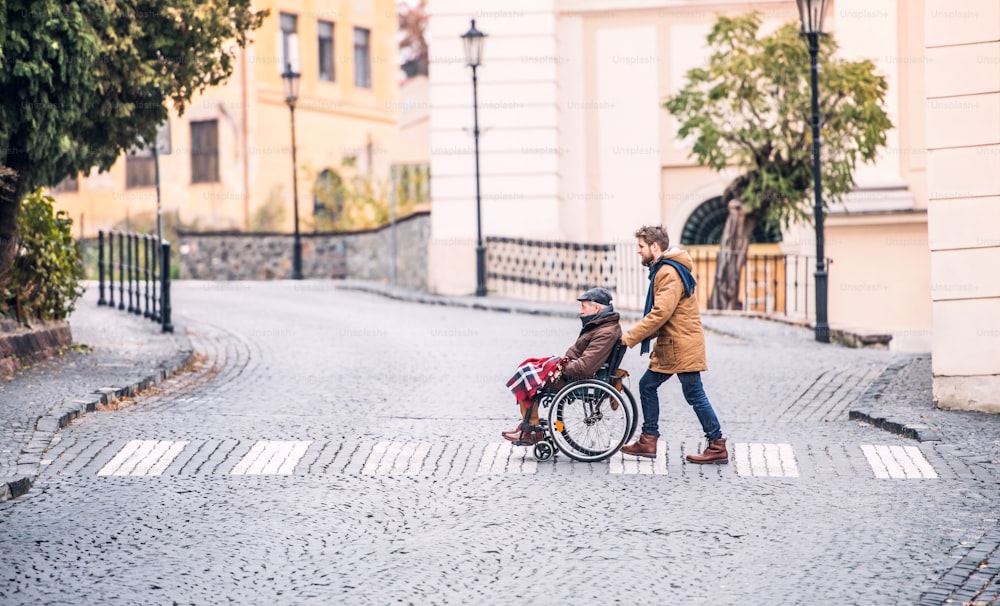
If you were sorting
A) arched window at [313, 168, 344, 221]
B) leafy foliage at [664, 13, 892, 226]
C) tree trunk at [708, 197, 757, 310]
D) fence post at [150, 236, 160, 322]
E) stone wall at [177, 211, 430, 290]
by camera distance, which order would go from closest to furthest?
fence post at [150, 236, 160, 322] → leafy foliage at [664, 13, 892, 226] → tree trunk at [708, 197, 757, 310] → stone wall at [177, 211, 430, 290] → arched window at [313, 168, 344, 221]

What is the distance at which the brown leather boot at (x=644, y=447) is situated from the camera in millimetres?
10531

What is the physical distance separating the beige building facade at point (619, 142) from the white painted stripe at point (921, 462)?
1479 centimetres

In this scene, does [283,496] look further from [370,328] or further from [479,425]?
[370,328]

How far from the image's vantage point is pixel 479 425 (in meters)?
12.2

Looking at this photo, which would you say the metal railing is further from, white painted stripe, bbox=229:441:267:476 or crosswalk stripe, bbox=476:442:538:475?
white painted stripe, bbox=229:441:267:476

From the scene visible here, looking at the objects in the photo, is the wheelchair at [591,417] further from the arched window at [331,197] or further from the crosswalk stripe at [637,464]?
the arched window at [331,197]

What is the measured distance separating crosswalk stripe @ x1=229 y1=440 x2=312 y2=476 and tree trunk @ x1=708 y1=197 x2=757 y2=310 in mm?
15273

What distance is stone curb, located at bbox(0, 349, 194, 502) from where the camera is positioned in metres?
9.45

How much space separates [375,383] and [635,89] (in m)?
16.5

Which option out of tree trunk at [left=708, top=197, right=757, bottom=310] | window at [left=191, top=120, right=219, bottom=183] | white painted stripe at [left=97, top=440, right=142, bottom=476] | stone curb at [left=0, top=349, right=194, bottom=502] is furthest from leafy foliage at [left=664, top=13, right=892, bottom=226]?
window at [left=191, top=120, right=219, bottom=183]

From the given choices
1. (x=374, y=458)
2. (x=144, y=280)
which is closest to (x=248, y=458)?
(x=374, y=458)

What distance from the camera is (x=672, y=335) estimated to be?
10539 millimetres

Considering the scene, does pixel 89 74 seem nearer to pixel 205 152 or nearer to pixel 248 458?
pixel 248 458

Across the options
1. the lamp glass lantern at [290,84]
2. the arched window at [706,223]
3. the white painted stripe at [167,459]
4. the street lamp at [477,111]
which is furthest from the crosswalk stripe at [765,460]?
the lamp glass lantern at [290,84]
